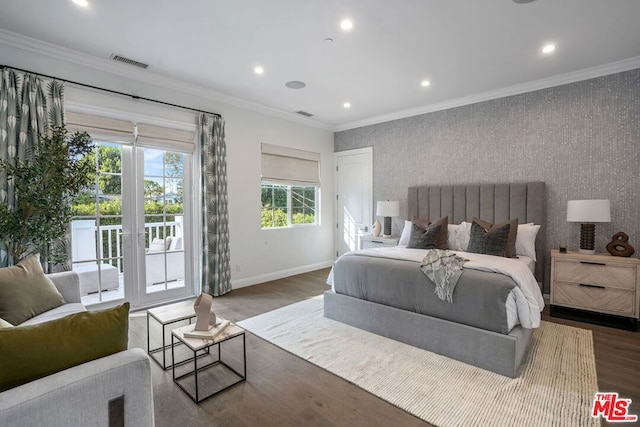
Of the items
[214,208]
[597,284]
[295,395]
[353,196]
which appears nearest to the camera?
[295,395]

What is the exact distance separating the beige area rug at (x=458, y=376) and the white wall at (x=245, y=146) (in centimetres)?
187

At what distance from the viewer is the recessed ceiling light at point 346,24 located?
8.93 feet

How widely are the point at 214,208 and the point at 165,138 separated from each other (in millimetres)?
1088

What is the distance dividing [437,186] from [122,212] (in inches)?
174

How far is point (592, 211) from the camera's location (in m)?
3.44

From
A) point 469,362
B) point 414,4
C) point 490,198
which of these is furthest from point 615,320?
point 414,4

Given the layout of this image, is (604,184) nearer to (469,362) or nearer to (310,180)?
(469,362)

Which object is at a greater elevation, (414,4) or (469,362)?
(414,4)

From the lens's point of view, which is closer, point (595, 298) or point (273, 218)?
point (595, 298)

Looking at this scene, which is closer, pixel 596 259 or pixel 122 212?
pixel 596 259

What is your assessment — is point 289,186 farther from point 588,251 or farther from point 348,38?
point 588,251

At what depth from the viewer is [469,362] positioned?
255 centimetres

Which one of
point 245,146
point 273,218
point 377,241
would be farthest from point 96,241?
point 377,241

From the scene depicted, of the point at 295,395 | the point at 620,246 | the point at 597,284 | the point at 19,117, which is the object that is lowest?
the point at 295,395
